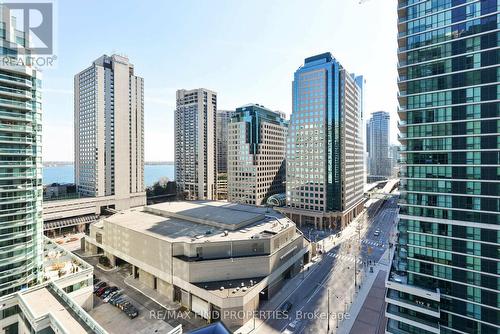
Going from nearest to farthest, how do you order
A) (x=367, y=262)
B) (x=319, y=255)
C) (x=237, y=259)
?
(x=237, y=259) < (x=367, y=262) < (x=319, y=255)

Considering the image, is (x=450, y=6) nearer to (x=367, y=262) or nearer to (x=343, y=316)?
(x=343, y=316)

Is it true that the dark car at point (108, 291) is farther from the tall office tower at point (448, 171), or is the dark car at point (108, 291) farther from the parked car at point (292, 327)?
the tall office tower at point (448, 171)

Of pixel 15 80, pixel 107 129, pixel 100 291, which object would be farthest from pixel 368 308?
pixel 107 129

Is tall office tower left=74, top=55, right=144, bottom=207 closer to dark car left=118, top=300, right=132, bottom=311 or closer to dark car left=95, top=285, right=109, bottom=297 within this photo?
dark car left=95, top=285, right=109, bottom=297

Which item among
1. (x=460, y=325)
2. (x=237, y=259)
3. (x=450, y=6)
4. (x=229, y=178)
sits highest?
(x=450, y=6)

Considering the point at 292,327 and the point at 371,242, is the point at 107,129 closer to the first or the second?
the point at 292,327

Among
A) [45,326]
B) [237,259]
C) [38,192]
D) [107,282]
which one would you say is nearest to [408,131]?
[237,259]
